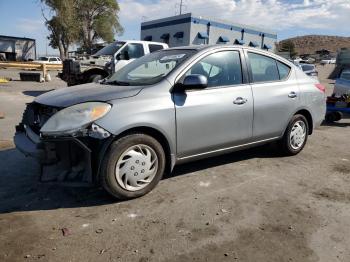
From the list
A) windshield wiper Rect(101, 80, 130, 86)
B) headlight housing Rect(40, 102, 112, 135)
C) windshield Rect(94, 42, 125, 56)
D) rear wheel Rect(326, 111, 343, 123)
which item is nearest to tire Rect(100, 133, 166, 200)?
headlight housing Rect(40, 102, 112, 135)

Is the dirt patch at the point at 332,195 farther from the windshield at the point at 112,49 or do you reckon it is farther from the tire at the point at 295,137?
the windshield at the point at 112,49

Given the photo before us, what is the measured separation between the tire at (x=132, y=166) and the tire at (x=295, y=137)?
2.29 metres

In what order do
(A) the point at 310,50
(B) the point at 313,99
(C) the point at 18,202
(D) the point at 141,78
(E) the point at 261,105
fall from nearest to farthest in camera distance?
(C) the point at 18,202, (D) the point at 141,78, (E) the point at 261,105, (B) the point at 313,99, (A) the point at 310,50

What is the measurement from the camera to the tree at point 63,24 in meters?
48.2

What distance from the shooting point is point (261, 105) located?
5.00m

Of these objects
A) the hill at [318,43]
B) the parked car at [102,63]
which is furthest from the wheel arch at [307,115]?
the hill at [318,43]

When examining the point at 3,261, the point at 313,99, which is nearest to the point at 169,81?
the point at 3,261

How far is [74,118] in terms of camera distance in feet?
11.9

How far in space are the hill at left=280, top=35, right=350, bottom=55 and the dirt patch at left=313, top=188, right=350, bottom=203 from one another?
434ft

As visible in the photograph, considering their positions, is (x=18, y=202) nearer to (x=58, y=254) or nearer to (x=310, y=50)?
(x=58, y=254)

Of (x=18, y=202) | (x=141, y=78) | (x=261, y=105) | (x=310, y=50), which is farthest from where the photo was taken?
(x=310, y=50)

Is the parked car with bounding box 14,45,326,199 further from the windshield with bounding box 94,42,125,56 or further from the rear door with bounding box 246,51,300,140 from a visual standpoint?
the windshield with bounding box 94,42,125,56

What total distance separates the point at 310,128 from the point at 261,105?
1392 mm

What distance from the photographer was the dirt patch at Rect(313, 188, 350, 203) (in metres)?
4.16
